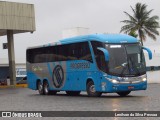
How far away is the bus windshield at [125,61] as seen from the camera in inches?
958

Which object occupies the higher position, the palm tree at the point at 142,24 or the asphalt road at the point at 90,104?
the palm tree at the point at 142,24

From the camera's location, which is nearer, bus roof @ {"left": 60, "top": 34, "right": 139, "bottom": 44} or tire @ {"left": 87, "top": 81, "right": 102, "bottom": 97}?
bus roof @ {"left": 60, "top": 34, "right": 139, "bottom": 44}

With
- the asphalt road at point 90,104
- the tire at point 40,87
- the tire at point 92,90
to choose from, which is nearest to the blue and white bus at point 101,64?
the tire at point 92,90

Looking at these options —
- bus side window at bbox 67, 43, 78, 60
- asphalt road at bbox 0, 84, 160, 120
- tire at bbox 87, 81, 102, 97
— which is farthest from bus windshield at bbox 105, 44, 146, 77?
bus side window at bbox 67, 43, 78, 60

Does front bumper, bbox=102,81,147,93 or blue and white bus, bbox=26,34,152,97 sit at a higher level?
blue and white bus, bbox=26,34,152,97

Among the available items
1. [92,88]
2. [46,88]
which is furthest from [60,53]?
[92,88]

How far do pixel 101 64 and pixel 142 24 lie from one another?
60446 mm

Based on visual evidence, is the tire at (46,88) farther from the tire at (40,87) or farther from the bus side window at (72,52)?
the bus side window at (72,52)

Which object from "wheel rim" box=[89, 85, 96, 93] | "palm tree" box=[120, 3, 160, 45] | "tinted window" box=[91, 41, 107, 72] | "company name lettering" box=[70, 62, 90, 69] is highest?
"palm tree" box=[120, 3, 160, 45]

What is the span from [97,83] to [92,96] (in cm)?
128

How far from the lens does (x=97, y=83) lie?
81.6ft

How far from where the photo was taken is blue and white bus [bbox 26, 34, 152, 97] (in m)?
24.3

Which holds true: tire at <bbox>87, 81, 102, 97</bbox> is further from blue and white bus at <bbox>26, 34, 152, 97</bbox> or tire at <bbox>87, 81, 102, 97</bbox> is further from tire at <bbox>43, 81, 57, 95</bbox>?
tire at <bbox>43, 81, 57, 95</bbox>

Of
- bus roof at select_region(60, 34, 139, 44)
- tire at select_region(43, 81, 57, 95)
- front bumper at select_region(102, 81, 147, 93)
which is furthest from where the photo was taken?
tire at select_region(43, 81, 57, 95)
